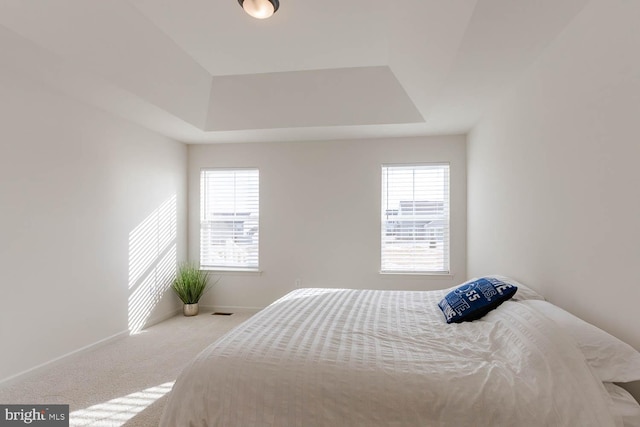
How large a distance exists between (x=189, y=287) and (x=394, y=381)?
3907mm

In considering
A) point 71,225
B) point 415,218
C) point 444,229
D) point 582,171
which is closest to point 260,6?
point 582,171

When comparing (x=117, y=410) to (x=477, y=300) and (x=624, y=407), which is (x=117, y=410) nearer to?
(x=477, y=300)

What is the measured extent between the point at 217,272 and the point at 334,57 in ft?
11.1

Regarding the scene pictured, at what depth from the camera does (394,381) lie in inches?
61.3

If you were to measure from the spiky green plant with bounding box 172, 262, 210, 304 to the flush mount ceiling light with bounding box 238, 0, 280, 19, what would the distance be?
11.7ft

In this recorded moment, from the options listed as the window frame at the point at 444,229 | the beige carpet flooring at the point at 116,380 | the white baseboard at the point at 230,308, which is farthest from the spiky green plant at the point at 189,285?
the window frame at the point at 444,229

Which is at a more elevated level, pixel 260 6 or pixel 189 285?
pixel 260 6

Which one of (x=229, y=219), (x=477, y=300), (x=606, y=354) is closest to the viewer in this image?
(x=606, y=354)

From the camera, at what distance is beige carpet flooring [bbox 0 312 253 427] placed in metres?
2.42

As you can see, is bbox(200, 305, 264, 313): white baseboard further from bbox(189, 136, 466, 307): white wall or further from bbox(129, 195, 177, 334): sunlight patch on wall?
bbox(129, 195, 177, 334): sunlight patch on wall

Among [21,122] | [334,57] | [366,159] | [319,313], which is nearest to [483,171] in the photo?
[366,159]

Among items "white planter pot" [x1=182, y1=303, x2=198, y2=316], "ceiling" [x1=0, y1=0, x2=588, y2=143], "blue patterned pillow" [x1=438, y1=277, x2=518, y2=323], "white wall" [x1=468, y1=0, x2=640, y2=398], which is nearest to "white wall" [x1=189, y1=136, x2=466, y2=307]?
"white planter pot" [x1=182, y1=303, x2=198, y2=316]

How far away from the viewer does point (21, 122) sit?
9.47 feet

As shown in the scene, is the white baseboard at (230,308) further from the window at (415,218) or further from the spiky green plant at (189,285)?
the window at (415,218)
